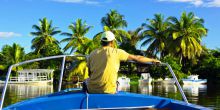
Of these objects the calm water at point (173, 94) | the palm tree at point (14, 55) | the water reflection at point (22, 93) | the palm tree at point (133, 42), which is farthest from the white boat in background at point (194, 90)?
the palm tree at point (14, 55)

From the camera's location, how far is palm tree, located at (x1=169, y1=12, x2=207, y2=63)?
5491 cm

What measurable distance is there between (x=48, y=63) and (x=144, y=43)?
52.3ft

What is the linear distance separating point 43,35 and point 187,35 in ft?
75.7

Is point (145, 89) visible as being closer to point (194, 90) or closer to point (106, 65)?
point (194, 90)

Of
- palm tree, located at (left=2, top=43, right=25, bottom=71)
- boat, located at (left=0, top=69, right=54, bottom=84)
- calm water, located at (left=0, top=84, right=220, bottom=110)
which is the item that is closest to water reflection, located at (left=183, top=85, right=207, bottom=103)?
calm water, located at (left=0, top=84, right=220, bottom=110)

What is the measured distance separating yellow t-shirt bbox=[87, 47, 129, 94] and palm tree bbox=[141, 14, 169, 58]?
172ft

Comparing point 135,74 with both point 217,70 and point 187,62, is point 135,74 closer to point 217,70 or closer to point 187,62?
point 187,62

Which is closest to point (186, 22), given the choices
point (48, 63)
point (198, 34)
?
point (198, 34)

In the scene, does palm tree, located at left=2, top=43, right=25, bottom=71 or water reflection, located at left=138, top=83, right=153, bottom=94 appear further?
palm tree, located at left=2, top=43, right=25, bottom=71

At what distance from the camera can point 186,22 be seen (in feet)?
188

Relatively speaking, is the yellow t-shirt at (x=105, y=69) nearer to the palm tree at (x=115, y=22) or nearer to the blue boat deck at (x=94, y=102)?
the blue boat deck at (x=94, y=102)

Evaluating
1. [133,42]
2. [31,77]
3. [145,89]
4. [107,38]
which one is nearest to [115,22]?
[133,42]

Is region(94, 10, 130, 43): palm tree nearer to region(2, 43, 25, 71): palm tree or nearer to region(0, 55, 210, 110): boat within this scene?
region(2, 43, 25, 71): palm tree

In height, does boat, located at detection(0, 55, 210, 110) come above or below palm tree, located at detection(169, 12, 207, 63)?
below
